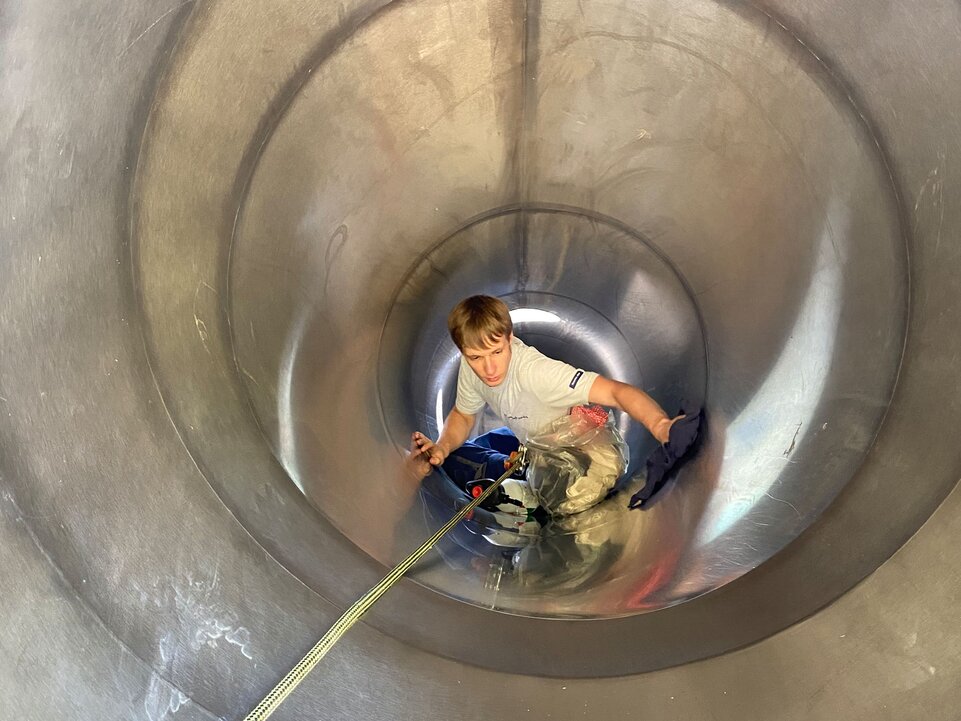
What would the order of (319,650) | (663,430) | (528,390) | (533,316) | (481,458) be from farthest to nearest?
(533,316)
(481,458)
(528,390)
(663,430)
(319,650)

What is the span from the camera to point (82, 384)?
654mm

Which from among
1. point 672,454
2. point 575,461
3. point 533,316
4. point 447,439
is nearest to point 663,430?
point 672,454

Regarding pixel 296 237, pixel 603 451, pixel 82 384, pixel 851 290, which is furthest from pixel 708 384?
pixel 82 384

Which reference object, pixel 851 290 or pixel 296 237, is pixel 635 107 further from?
pixel 296 237

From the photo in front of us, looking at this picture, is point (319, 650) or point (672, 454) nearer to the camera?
point (319, 650)

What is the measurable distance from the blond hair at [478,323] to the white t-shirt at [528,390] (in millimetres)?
87

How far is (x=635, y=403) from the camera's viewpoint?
108cm

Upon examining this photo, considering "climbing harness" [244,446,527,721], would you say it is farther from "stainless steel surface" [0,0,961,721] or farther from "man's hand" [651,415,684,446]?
"man's hand" [651,415,684,446]

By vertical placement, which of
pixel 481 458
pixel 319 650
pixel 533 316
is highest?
pixel 533 316

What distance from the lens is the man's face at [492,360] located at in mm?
1130

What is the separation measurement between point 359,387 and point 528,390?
29 centimetres

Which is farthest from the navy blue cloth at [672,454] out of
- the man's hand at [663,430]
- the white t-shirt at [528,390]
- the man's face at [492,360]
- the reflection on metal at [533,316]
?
the reflection on metal at [533,316]

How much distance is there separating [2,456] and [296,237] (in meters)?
0.41

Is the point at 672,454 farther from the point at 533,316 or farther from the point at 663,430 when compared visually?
the point at 533,316
